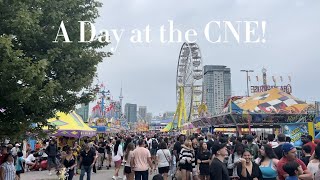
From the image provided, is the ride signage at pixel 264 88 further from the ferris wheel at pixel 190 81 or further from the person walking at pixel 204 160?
the person walking at pixel 204 160

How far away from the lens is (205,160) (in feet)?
29.0

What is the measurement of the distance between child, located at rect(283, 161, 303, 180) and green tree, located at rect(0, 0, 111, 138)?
4471mm

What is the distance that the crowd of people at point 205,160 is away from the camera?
17.1 feet

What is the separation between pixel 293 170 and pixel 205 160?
Answer: 4189mm

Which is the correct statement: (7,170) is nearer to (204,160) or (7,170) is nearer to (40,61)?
(40,61)

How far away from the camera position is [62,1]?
820 centimetres

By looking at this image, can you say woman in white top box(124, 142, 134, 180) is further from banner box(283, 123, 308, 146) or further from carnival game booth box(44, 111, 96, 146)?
banner box(283, 123, 308, 146)

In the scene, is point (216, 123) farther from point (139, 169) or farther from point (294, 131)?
point (139, 169)

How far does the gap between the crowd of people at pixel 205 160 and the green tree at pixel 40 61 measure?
4.32ft

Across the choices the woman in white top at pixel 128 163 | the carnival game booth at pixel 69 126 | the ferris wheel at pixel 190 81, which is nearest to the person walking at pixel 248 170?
the woman in white top at pixel 128 163

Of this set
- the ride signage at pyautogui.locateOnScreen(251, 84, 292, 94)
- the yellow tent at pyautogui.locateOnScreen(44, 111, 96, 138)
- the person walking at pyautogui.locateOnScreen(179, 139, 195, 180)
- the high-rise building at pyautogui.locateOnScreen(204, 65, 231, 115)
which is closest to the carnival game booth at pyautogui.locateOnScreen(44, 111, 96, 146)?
the yellow tent at pyautogui.locateOnScreen(44, 111, 96, 138)

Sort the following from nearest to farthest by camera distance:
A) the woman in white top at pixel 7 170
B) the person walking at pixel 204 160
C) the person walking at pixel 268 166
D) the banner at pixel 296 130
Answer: the person walking at pixel 268 166, the woman in white top at pixel 7 170, the person walking at pixel 204 160, the banner at pixel 296 130

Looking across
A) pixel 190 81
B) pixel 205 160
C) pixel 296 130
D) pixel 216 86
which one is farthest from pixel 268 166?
pixel 216 86

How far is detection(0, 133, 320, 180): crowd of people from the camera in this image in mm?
5199
